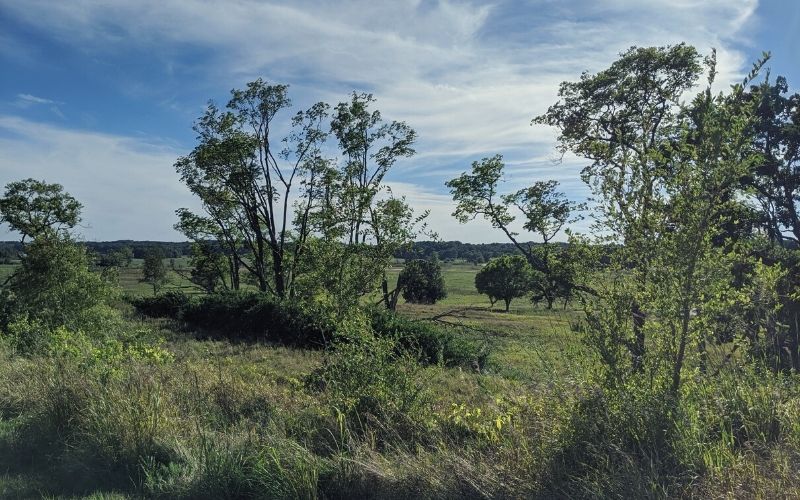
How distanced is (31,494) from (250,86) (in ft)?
96.5

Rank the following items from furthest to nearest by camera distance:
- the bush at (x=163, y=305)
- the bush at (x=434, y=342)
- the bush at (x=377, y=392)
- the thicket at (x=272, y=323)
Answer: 1. the bush at (x=163, y=305)
2. the thicket at (x=272, y=323)
3. the bush at (x=434, y=342)
4. the bush at (x=377, y=392)

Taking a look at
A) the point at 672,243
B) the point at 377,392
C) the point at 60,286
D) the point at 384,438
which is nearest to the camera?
the point at 672,243

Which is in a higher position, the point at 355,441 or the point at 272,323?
the point at 355,441

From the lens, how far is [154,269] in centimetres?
5756

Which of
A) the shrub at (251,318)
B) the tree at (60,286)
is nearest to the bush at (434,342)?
the shrub at (251,318)

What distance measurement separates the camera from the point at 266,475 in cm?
415

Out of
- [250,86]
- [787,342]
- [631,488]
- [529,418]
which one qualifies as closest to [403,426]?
[529,418]

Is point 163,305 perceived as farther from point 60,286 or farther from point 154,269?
point 154,269

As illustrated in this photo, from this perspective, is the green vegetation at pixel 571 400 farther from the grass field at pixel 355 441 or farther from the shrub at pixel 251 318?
the shrub at pixel 251 318

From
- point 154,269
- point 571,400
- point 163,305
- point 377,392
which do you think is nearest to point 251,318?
point 163,305

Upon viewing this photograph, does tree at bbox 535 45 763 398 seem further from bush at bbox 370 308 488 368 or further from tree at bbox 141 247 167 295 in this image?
tree at bbox 141 247 167 295

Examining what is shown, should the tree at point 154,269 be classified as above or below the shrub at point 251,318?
above

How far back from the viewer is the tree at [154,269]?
57094mm

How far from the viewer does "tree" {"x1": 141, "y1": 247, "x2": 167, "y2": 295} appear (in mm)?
57094
